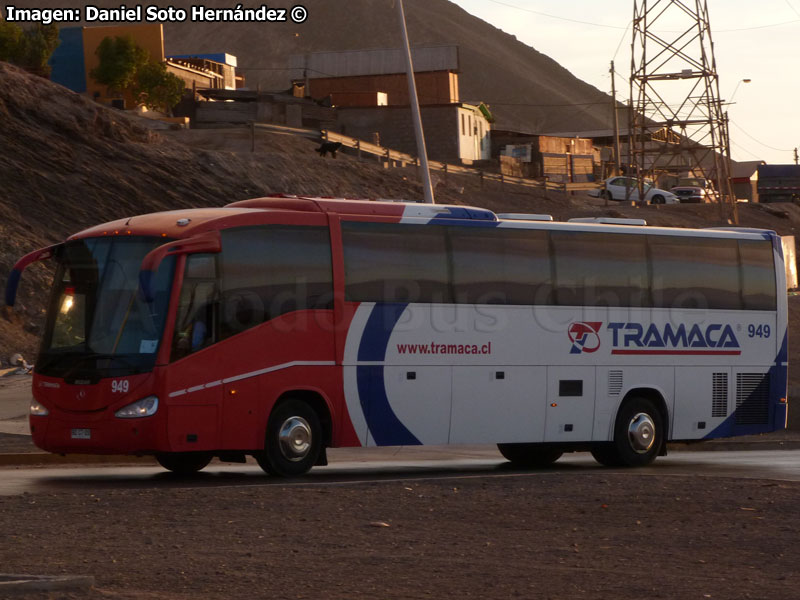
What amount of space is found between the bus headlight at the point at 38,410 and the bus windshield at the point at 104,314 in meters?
0.38

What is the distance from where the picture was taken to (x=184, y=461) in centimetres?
1723

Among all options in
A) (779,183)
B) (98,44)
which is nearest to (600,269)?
(98,44)

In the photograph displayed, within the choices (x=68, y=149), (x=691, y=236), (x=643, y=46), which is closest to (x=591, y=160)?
(x=643, y=46)

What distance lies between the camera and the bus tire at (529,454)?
20.6 meters

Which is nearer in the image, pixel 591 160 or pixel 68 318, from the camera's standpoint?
pixel 68 318

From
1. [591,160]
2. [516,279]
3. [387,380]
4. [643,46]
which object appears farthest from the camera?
[591,160]

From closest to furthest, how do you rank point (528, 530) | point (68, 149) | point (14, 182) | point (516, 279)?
point (528, 530)
point (516, 279)
point (14, 182)
point (68, 149)

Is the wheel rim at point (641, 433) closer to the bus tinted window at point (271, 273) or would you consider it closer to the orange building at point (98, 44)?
the bus tinted window at point (271, 273)

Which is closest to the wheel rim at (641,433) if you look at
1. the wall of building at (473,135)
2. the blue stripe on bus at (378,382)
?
the blue stripe on bus at (378,382)

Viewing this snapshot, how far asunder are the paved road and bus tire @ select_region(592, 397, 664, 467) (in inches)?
11.3

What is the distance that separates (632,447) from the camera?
64.7 ft

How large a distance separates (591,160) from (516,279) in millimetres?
89200

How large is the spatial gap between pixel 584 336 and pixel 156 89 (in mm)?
76218

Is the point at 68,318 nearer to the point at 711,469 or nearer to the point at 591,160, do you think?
the point at 711,469
